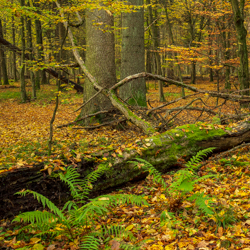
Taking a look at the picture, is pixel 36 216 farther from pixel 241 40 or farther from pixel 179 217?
pixel 241 40

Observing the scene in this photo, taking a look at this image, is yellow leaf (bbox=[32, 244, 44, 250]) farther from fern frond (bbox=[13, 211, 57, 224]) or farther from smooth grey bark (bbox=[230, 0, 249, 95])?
smooth grey bark (bbox=[230, 0, 249, 95])

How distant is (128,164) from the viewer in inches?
152

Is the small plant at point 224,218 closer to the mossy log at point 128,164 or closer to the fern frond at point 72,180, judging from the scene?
the mossy log at point 128,164

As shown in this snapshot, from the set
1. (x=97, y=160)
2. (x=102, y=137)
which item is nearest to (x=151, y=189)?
(x=97, y=160)

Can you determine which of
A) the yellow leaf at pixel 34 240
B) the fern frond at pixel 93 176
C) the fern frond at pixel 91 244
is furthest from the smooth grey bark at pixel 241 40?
the yellow leaf at pixel 34 240

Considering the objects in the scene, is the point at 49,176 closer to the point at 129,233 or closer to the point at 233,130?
the point at 129,233

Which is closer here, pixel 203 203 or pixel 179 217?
pixel 203 203

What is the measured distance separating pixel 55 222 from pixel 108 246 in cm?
81

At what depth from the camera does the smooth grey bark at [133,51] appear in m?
8.09

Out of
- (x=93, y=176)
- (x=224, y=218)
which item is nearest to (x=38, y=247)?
(x=93, y=176)

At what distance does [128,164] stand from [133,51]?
5.54m

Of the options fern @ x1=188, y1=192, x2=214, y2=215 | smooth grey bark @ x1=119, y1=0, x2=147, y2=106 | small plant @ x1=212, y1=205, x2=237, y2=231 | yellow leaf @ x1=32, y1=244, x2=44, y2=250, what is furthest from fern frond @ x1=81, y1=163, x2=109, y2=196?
smooth grey bark @ x1=119, y1=0, x2=147, y2=106

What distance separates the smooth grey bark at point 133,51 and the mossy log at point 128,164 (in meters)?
3.78

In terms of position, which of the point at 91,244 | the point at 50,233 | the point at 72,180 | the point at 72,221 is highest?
the point at 72,180
